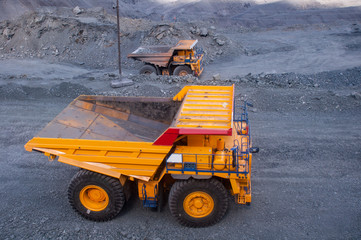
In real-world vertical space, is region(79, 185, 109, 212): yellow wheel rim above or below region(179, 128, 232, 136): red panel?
below

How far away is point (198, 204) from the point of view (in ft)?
17.7

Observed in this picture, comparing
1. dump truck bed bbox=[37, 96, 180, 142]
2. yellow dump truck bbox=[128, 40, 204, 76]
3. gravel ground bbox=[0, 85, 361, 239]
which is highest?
dump truck bed bbox=[37, 96, 180, 142]

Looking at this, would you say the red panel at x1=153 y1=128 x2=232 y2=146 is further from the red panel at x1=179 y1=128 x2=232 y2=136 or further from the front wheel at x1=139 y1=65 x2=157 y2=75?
the front wheel at x1=139 y1=65 x2=157 y2=75

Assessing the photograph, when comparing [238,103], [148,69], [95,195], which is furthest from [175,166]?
[148,69]

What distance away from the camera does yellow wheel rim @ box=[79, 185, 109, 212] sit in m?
5.66

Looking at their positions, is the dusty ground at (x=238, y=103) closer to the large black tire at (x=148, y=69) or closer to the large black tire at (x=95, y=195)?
the large black tire at (x=95, y=195)

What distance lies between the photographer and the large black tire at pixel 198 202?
528 cm

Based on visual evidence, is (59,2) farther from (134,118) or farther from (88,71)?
(134,118)

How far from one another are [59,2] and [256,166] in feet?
101

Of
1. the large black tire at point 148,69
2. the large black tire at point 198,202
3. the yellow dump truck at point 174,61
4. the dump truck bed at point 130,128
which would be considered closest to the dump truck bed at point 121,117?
the dump truck bed at point 130,128

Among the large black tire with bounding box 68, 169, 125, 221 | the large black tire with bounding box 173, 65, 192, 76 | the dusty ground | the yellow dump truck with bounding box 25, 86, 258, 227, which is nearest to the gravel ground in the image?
the dusty ground

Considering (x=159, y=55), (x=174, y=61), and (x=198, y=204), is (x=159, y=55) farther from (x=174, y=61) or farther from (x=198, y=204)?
(x=198, y=204)

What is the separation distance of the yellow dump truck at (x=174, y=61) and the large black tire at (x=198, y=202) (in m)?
10.6

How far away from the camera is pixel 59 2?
32594 millimetres
